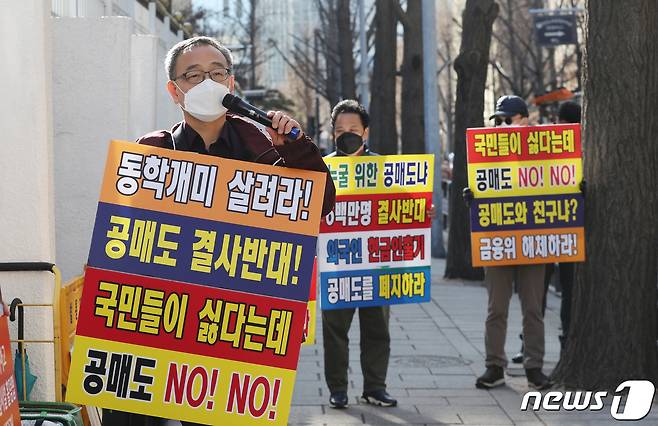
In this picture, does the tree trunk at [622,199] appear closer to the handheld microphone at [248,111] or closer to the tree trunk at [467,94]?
the handheld microphone at [248,111]

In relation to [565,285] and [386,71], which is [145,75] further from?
[386,71]

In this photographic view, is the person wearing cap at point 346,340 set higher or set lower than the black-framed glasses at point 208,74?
lower

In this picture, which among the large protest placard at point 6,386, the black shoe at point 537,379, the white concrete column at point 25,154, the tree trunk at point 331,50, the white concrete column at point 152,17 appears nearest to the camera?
the large protest placard at point 6,386

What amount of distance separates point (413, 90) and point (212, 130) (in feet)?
63.2

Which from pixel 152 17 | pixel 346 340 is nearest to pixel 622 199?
pixel 346 340

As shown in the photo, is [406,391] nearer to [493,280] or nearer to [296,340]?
[493,280]

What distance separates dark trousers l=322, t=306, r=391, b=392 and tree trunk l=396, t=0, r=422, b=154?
15.0 m

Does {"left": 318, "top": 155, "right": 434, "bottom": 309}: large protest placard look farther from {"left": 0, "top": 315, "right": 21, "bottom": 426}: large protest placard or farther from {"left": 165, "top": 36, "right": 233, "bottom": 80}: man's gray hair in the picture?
{"left": 0, "top": 315, "right": 21, "bottom": 426}: large protest placard

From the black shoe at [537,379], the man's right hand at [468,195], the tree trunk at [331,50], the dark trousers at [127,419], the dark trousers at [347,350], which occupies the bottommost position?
the black shoe at [537,379]

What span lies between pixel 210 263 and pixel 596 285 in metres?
4.83

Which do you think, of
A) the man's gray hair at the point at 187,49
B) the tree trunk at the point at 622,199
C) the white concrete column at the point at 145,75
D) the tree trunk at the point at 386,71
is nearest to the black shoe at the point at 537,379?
the tree trunk at the point at 622,199

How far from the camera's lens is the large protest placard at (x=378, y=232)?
26.9ft

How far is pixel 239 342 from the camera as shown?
4242 millimetres

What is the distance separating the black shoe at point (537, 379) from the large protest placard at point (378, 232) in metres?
0.98
